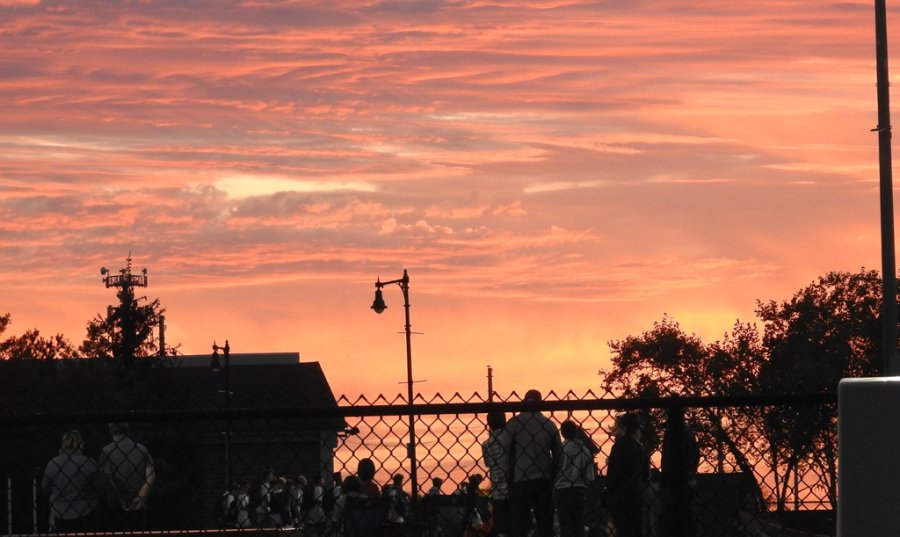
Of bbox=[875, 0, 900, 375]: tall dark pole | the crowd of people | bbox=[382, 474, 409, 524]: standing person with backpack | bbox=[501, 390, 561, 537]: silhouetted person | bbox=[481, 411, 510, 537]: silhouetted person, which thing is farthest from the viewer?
bbox=[875, 0, 900, 375]: tall dark pole

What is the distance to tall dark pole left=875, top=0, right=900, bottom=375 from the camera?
1825 cm

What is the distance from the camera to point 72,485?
33.7ft

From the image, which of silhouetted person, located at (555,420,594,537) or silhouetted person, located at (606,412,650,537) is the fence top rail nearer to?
silhouetted person, located at (606,412,650,537)

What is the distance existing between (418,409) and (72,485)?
15.0 feet

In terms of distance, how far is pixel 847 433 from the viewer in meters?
4.52

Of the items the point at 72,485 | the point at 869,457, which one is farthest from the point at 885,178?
the point at 869,457

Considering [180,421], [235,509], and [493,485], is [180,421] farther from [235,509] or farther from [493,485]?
[235,509]

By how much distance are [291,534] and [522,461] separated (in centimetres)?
215

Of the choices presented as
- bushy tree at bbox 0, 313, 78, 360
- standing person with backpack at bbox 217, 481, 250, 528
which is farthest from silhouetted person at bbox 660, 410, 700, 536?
bushy tree at bbox 0, 313, 78, 360

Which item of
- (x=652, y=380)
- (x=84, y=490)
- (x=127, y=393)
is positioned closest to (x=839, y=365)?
(x=652, y=380)

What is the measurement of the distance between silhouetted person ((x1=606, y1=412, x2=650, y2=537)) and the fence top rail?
2062 mm

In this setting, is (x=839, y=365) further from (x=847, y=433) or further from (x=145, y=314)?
(x=145, y=314)

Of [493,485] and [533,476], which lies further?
[533,476]

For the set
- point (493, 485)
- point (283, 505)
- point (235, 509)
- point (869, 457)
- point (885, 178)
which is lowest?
point (283, 505)
